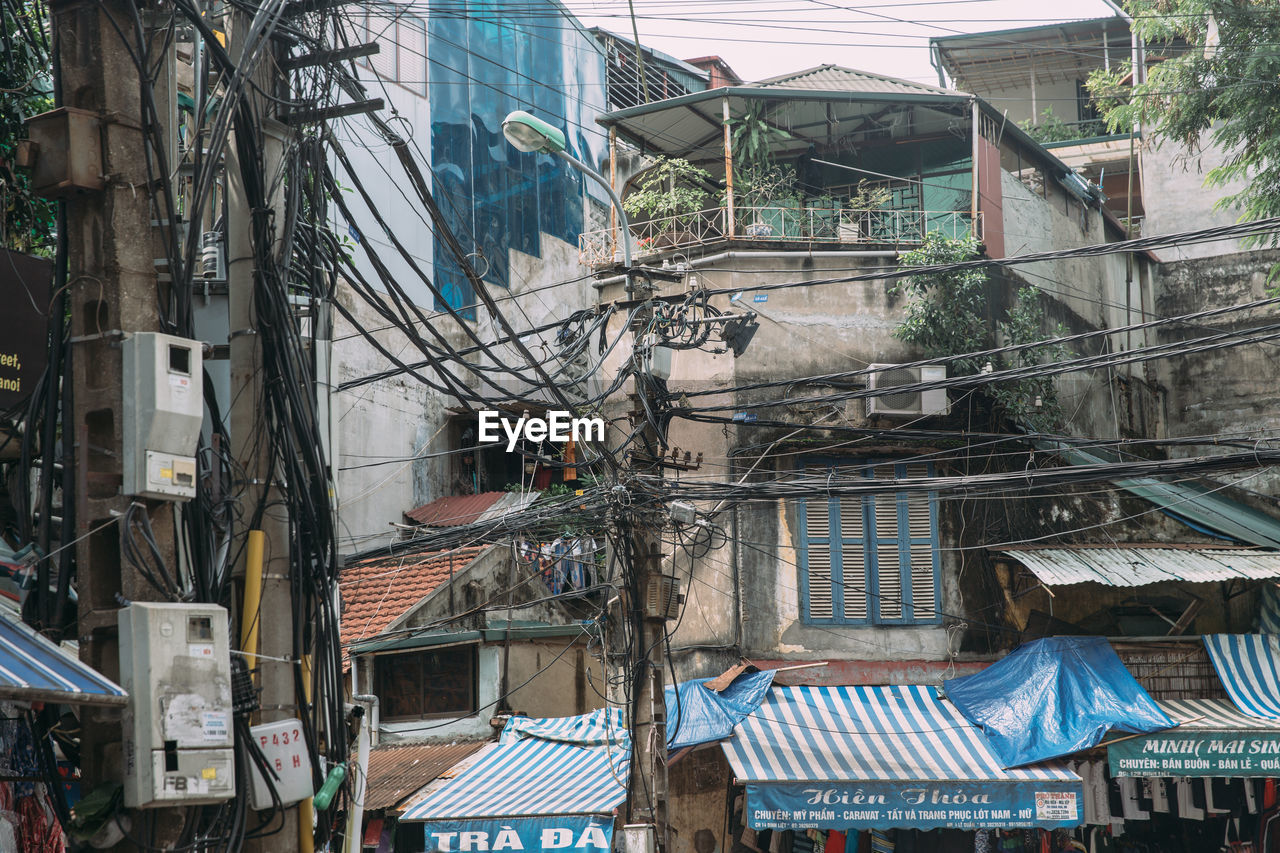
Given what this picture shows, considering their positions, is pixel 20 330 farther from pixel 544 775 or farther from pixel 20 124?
pixel 544 775

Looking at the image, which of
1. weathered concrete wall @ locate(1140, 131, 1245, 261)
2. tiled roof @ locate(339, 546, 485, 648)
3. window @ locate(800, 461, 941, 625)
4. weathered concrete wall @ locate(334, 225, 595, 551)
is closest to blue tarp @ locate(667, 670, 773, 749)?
window @ locate(800, 461, 941, 625)

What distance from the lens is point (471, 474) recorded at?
968 inches

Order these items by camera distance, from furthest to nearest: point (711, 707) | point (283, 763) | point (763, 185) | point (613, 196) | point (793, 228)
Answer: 1. point (793, 228)
2. point (763, 185)
3. point (711, 707)
4. point (613, 196)
5. point (283, 763)

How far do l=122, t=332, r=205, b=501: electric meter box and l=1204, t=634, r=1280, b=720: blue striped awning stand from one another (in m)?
13.1

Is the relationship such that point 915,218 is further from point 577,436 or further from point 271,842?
point 271,842

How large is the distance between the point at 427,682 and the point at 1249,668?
10.8m

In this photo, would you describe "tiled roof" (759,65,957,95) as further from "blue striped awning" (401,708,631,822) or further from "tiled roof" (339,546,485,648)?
"blue striped awning" (401,708,631,822)

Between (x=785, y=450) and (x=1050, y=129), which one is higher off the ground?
(x=1050, y=129)

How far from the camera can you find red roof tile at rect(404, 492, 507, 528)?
22031 mm

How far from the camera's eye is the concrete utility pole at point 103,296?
5633 millimetres

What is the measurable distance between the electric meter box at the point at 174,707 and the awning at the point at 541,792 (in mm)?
7392

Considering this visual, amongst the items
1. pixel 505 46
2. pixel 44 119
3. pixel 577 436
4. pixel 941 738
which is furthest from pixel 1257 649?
pixel 505 46

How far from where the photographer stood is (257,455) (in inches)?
255

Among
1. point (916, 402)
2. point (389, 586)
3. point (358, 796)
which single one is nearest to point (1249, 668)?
point (916, 402)
